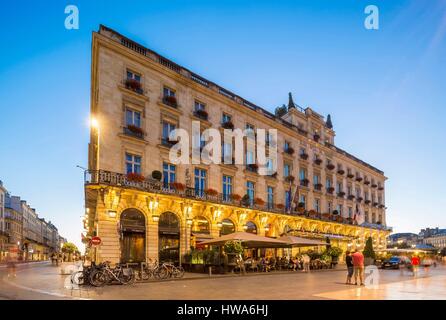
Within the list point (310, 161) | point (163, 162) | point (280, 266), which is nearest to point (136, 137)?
point (163, 162)

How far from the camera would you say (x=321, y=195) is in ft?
161

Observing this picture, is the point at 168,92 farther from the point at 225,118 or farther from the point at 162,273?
the point at 162,273

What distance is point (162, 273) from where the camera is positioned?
66.3 feet

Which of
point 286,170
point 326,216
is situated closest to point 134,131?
point 286,170

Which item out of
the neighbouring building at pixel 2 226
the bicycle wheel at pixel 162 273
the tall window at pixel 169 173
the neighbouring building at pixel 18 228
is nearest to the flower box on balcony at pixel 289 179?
the tall window at pixel 169 173

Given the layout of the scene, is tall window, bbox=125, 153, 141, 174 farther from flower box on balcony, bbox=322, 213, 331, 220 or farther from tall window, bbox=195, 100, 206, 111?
flower box on balcony, bbox=322, 213, 331, 220

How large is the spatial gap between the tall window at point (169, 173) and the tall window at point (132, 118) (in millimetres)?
3721

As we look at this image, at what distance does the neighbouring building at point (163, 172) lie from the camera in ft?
84.8

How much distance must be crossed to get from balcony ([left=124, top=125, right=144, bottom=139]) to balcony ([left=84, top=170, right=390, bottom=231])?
3.23m

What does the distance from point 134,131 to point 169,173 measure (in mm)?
4472

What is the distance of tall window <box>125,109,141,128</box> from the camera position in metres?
27.9

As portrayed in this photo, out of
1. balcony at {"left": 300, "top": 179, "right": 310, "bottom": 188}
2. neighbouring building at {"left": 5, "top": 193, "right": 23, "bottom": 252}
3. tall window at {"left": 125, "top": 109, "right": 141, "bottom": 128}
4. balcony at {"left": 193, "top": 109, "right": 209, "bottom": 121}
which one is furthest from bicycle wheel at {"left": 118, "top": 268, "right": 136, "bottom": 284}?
neighbouring building at {"left": 5, "top": 193, "right": 23, "bottom": 252}
